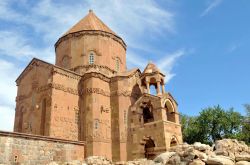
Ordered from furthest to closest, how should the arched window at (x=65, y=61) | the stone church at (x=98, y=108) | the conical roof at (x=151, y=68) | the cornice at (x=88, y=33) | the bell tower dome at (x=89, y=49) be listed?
the cornice at (x=88, y=33) → the arched window at (x=65, y=61) → the bell tower dome at (x=89, y=49) → the conical roof at (x=151, y=68) → the stone church at (x=98, y=108)

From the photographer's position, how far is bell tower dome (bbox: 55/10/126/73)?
26969mm

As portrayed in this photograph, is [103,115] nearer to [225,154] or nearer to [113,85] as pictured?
[113,85]

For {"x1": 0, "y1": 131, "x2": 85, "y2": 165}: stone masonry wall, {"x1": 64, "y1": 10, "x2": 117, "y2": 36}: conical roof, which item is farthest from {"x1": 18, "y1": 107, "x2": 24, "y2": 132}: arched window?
{"x1": 64, "y1": 10, "x2": 117, "y2": 36}: conical roof

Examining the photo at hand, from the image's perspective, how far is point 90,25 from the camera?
28.7m

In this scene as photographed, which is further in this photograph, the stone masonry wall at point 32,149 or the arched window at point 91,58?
the arched window at point 91,58

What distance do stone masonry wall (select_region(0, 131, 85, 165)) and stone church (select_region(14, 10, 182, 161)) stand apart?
3074 mm

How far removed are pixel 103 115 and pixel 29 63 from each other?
8787 millimetres

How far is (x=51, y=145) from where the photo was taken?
55.2ft

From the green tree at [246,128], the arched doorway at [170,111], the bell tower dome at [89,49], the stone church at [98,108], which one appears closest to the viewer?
the stone church at [98,108]

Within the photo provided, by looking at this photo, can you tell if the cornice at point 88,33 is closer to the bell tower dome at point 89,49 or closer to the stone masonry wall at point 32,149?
the bell tower dome at point 89,49

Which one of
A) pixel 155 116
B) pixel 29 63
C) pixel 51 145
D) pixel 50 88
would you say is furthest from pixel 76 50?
pixel 51 145

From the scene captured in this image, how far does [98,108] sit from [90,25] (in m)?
10.4

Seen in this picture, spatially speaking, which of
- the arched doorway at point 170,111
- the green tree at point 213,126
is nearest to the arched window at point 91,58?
the arched doorway at point 170,111

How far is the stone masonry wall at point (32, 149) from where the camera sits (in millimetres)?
14555
